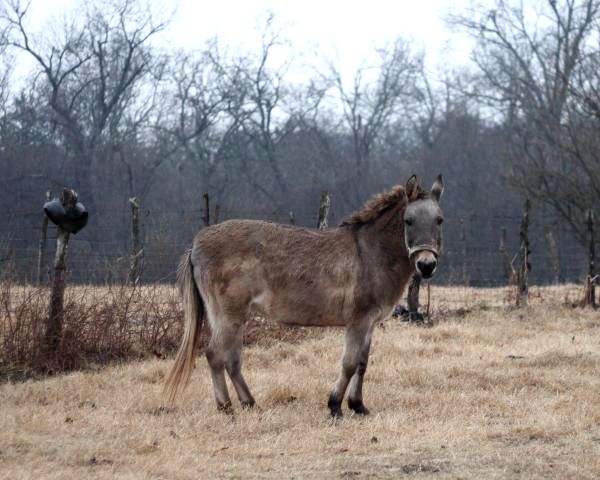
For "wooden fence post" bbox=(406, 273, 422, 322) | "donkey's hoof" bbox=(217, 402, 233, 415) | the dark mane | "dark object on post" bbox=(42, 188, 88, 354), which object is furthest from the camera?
"wooden fence post" bbox=(406, 273, 422, 322)

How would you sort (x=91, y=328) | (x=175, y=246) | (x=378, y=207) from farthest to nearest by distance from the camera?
(x=175, y=246), (x=91, y=328), (x=378, y=207)

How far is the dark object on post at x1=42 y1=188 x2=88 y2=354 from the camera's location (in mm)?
10219

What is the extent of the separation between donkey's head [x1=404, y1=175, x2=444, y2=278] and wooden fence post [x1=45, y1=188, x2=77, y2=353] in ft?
13.8

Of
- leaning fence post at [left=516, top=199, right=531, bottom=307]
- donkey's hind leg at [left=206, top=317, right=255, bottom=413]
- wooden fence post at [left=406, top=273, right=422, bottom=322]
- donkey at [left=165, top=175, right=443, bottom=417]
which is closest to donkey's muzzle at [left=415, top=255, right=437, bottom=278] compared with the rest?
donkey at [left=165, top=175, right=443, bottom=417]

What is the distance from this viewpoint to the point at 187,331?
838 centimetres

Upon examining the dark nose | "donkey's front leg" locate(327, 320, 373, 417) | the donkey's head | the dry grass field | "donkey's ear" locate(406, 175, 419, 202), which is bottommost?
the dry grass field

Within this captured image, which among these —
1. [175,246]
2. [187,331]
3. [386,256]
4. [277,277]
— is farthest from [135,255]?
[386,256]

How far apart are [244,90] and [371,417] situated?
Answer: 123 feet

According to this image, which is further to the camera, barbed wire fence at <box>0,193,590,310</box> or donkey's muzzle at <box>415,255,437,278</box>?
barbed wire fence at <box>0,193,590,310</box>

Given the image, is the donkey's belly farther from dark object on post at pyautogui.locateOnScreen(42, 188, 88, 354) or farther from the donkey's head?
dark object on post at pyautogui.locateOnScreen(42, 188, 88, 354)

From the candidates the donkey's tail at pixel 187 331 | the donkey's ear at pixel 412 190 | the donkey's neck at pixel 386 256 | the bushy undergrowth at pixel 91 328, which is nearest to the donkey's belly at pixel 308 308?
the donkey's neck at pixel 386 256

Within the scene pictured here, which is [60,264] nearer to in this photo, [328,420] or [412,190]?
[328,420]

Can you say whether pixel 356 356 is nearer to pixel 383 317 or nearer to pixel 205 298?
pixel 383 317

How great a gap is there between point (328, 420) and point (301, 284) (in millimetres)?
1271
